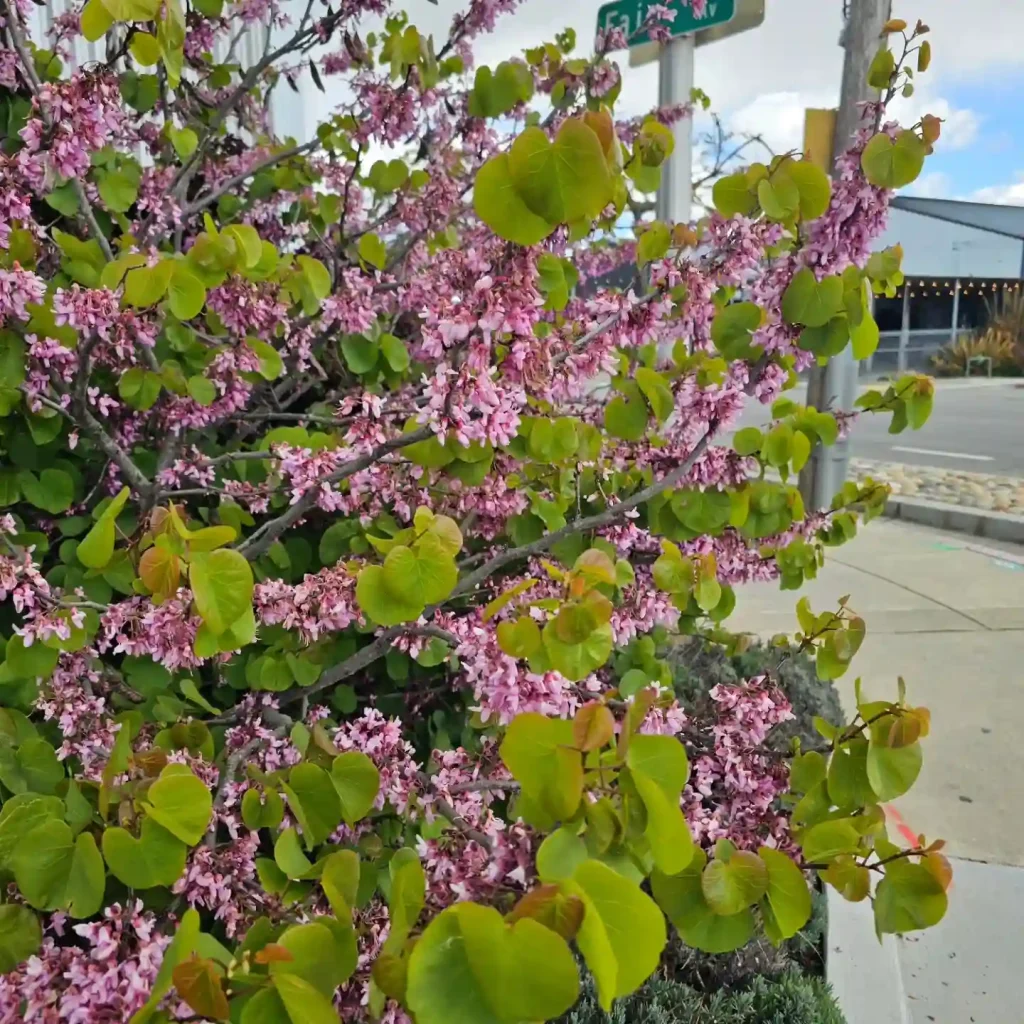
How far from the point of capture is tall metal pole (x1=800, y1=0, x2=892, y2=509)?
4.40 meters

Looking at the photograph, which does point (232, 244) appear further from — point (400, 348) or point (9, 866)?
point (9, 866)

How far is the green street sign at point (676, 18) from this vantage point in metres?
3.42

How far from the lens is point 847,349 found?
435 centimetres

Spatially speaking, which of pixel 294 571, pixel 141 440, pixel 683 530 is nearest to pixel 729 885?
pixel 683 530

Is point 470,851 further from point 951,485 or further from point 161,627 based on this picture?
point 951,485

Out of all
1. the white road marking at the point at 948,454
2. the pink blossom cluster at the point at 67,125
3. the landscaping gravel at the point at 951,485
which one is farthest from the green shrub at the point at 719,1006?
the white road marking at the point at 948,454

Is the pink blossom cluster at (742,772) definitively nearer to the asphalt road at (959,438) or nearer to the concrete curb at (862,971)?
the concrete curb at (862,971)

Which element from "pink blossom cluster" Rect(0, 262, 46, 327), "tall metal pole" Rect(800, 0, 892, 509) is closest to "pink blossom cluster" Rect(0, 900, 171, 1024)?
"pink blossom cluster" Rect(0, 262, 46, 327)

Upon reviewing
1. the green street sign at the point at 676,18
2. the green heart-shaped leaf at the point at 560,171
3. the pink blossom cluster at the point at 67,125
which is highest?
the green street sign at the point at 676,18

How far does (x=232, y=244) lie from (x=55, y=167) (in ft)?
1.16

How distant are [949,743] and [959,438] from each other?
10.1 m

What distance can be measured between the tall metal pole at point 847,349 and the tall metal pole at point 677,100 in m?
0.83

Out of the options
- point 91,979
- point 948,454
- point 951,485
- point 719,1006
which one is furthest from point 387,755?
point 948,454

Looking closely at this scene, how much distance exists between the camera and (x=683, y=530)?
1.59 m
